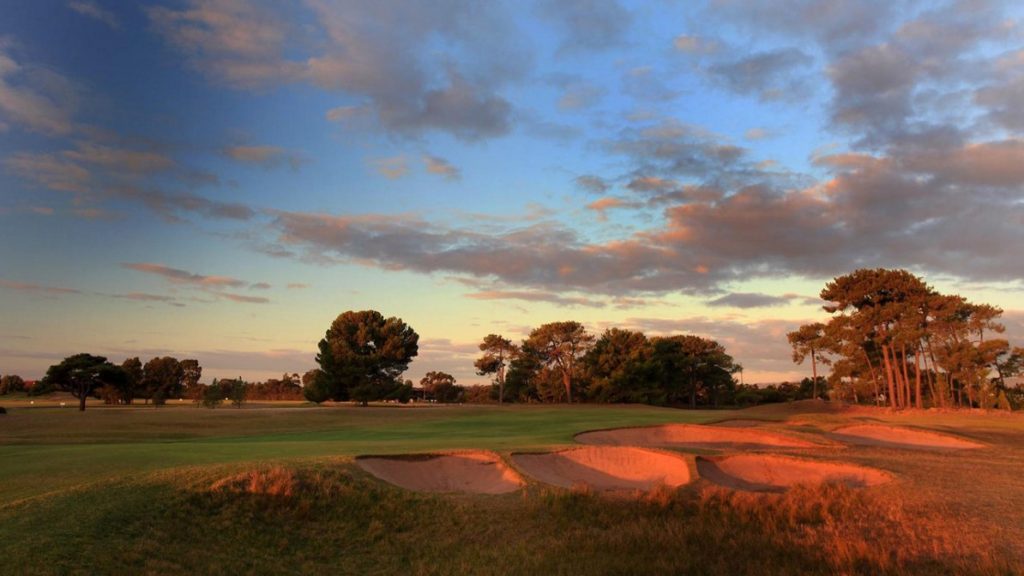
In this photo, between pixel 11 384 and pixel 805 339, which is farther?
pixel 11 384

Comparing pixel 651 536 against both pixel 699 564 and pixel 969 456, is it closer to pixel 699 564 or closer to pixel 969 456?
pixel 699 564

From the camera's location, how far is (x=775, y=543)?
1038 centimetres

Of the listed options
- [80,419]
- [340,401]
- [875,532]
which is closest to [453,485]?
[875,532]

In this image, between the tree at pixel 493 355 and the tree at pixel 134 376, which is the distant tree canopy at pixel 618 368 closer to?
the tree at pixel 493 355

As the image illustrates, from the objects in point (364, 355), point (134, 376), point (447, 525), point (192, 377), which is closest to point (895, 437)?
point (447, 525)

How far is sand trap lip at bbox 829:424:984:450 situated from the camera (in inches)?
Answer: 1036

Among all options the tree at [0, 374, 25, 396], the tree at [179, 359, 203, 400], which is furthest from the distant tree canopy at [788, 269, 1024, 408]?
the tree at [0, 374, 25, 396]

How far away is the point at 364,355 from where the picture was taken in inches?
2670

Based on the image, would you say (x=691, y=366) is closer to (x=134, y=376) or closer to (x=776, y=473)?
(x=776, y=473)

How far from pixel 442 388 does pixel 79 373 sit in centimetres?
5583

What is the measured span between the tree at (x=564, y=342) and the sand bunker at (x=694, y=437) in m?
46.5

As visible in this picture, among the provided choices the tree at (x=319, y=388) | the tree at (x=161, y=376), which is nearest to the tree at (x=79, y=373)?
the tree at (x=319, y=388)

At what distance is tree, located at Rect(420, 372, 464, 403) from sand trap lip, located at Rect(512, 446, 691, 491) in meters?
87.9

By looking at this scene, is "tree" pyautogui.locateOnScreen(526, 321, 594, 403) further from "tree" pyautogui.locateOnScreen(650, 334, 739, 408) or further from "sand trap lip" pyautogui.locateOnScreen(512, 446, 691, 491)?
"sand trap lip" pyautogui.locateOnScreen(512, 446, 691, 491)
